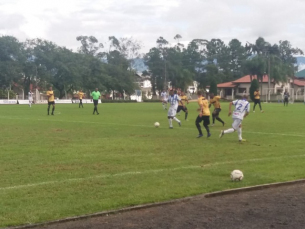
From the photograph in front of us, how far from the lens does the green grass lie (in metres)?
7.67

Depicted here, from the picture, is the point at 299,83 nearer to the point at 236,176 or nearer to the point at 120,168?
the point at 120,168

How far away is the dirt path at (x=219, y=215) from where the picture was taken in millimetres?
6578

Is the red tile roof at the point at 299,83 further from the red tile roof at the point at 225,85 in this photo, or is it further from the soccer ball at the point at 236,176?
the soccer ball at the point at 236,176

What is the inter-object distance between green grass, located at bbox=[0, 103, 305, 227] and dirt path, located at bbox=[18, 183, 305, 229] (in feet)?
1.37

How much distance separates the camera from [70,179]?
366 inches

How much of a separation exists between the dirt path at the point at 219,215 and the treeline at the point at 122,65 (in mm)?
62790

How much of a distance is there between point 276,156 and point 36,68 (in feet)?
245

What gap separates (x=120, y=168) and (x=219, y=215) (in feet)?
12.6

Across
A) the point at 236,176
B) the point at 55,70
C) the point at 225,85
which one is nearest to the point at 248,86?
the point at 225,85

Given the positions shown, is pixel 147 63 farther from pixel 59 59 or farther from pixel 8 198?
pixel 8 198

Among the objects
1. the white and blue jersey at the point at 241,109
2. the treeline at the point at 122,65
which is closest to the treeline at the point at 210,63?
the treeline at the point at 122,65

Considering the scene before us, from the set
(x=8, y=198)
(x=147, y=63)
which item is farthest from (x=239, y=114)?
(x=147, y=63)

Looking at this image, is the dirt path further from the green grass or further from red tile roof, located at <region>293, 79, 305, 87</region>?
red tile roof, located at <region>293, 79, 305, 87</region>

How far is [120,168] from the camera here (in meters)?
10.5
